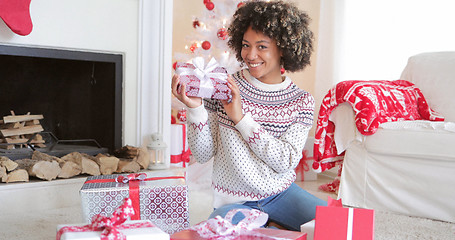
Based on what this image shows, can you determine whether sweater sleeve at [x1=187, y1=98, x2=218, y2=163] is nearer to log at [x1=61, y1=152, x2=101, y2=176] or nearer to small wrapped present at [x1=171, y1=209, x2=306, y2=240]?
small wrapped present at [x1=171, y1=209, x2=306, y2=240]

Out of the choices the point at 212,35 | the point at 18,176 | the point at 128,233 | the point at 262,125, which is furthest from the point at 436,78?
the point at 128,233

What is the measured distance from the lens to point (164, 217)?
135 cm

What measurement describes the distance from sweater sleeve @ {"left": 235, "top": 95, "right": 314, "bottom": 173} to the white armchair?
3.70 feet

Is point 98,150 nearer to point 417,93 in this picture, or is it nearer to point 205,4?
point 205,4

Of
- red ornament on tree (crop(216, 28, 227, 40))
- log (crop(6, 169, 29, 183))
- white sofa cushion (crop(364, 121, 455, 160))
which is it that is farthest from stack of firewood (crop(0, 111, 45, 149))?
white sofa cushion (crop(364, 121, 455, 160))

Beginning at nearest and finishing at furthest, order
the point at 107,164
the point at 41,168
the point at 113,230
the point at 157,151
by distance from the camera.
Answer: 1. the point at 113,230
2. the point at 41,168
3. the point at 107,164
4. the point at 157,151

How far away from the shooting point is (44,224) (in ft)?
7.06

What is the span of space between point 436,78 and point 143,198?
7.05 feet

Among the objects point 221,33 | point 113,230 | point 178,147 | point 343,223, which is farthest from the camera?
point 221,33

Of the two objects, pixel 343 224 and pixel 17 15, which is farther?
pixel 17 15

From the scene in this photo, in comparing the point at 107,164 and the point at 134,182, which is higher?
the point at 134,182

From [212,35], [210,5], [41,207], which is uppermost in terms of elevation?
[210,5]

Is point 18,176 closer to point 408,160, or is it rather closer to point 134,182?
point 134,182

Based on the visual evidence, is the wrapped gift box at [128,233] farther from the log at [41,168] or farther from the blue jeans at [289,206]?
the log at [41,168]
